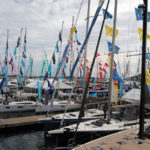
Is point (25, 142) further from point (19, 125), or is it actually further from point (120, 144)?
point (120, 144)

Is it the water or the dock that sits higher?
the dock

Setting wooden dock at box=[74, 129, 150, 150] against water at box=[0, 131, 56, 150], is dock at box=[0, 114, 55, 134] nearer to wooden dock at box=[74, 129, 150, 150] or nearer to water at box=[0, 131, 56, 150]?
water at box=[0, 131, 56, 150]

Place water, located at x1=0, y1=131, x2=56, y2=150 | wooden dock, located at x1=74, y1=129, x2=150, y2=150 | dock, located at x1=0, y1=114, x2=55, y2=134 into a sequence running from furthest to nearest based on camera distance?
dock, located at x1=0, y1=114, x2=55, y2=134 < water, located at x1=0, y1=131, x2=56, y2=150 < wooden dock, located at x1=74, y1=129, x2=150, y2=150

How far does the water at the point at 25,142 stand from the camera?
52.1 feet

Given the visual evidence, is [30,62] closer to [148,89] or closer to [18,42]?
[18,42]

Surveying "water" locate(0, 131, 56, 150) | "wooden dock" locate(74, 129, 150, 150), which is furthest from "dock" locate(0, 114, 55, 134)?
"wooden dock" locate(74, 129, 150, 150)

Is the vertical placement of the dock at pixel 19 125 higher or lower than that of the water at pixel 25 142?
higher

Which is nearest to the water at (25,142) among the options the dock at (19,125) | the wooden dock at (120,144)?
the dock at (19,125)

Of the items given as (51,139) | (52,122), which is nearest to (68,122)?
(52,122)

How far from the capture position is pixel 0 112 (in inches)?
1031

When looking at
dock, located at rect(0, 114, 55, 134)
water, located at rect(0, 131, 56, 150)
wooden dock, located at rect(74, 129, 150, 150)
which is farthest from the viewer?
dock, located at rect(0, 114, 55, 134)

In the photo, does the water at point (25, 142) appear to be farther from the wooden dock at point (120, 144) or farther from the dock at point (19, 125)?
the wooden dock at point (120, 144)

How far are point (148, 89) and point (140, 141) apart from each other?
6.05m

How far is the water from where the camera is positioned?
52.1 feet
